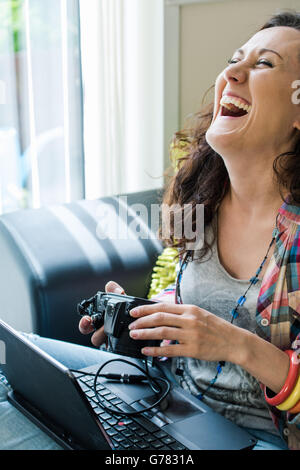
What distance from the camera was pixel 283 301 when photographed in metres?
1.04

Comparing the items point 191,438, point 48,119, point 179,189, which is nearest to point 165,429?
point 191,438

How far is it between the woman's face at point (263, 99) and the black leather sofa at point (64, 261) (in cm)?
62

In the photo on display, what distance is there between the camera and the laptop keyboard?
0.85 m

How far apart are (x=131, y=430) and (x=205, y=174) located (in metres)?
0.71

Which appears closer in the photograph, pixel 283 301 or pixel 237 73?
pixel 283 301

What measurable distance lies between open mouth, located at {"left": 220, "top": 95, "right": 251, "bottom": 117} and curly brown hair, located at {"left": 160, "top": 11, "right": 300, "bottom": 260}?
13 centimetres

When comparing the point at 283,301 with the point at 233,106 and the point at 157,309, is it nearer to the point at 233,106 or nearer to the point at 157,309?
the point at 157,309

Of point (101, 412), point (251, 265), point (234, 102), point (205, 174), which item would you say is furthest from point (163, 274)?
point (101, 412)

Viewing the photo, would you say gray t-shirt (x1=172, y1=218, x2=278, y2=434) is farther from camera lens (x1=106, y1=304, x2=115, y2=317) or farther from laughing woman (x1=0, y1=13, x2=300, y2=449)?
camera lens (x1=106, y1=304, x2=115, y2=317)

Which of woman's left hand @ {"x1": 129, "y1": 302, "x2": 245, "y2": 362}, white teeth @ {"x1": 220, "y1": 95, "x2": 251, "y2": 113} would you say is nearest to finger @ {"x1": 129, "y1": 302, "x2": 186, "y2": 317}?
woman's left hand @ {"x1": 129, "y1": 302, "x2": 245, "y2": 362}

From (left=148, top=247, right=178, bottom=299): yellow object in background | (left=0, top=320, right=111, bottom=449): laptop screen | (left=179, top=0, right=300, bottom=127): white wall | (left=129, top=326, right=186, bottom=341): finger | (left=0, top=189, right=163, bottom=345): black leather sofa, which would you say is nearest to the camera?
(left=0, top=320, right=111, bottom=449): laptop screen

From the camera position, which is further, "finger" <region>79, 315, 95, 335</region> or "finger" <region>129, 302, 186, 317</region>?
"finger" <region>79, 315, 95, 335</region>

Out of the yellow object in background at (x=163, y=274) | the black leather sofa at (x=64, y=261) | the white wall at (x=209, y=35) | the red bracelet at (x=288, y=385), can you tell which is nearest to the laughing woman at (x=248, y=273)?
the red bracelet at (x=288, y=385)

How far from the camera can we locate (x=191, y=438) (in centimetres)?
88
